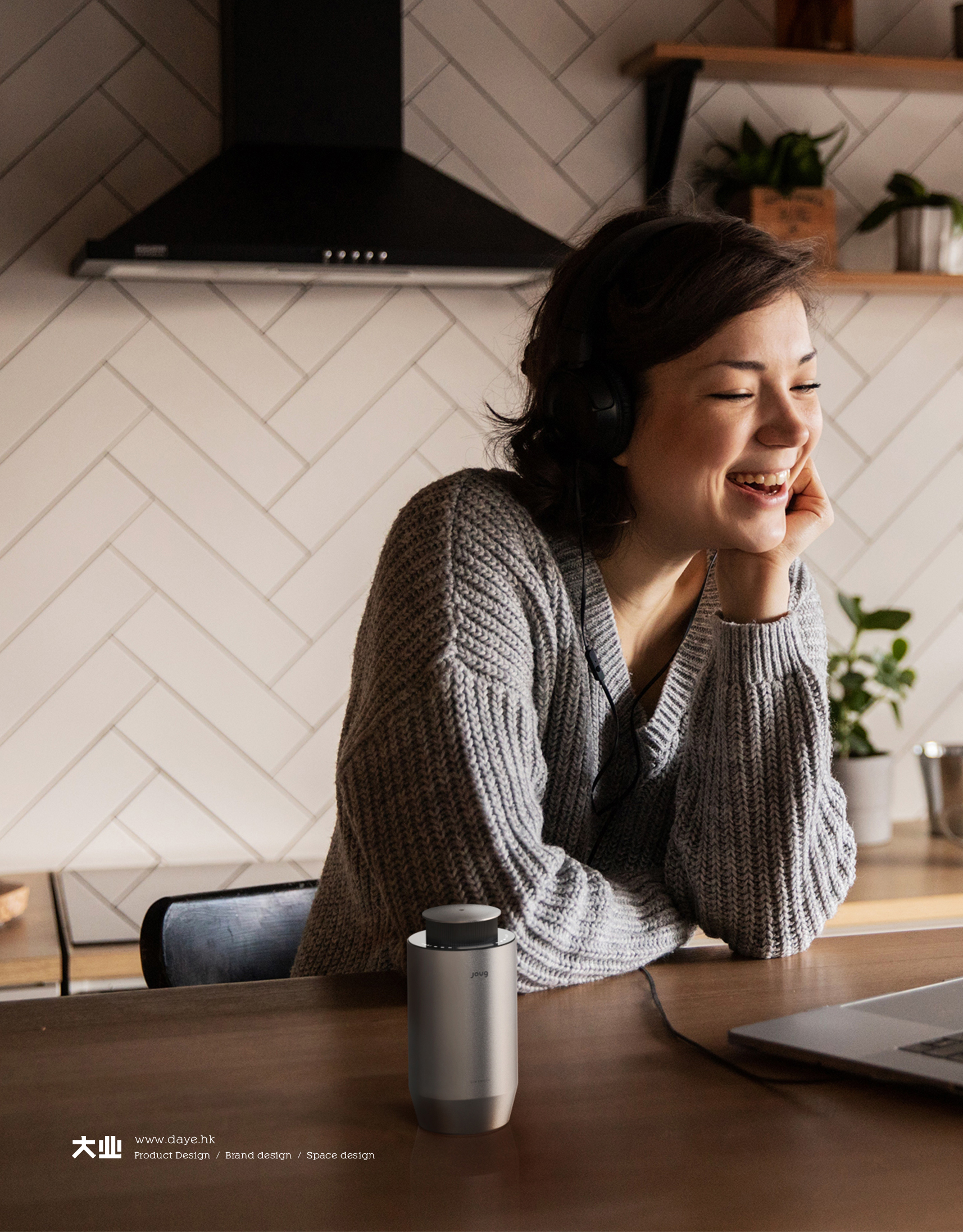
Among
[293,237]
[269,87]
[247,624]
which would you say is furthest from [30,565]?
[269,87]

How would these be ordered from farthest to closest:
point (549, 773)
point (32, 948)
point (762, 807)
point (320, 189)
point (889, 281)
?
1. point (889, 281)
2. point (320, 189)
3. point (32, 948)
4. point (549, 773)
5. point (762, 807)

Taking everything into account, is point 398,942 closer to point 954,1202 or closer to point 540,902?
point 540,902

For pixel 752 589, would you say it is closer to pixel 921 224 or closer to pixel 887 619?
pixel 887 619

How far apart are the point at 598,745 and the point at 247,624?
3.86ft

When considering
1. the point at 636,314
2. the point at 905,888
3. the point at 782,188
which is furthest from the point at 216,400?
the point at 905,888

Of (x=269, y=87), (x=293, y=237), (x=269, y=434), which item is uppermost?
(x=269, y=87)

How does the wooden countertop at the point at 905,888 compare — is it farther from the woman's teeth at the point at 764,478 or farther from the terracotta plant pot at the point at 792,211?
the terracotta plant pot at the point at 792,211

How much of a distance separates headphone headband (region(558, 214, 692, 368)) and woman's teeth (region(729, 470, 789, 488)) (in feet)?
0.62

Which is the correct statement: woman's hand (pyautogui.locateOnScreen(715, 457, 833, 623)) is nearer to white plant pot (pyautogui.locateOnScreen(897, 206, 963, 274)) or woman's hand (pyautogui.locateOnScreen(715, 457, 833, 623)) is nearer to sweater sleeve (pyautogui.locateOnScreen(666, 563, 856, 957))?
sweater sleeve (pyautogui.locateOnScreen(666, 563, 856, 957))

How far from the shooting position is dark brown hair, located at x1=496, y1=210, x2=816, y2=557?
1196 mm

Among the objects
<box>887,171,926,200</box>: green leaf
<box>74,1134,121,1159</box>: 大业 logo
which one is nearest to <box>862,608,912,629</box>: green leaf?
<box>887,171,926,200</box>: green leaf

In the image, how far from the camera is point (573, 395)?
124 cm

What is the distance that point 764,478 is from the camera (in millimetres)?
1244

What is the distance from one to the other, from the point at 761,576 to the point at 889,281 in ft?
4.63
